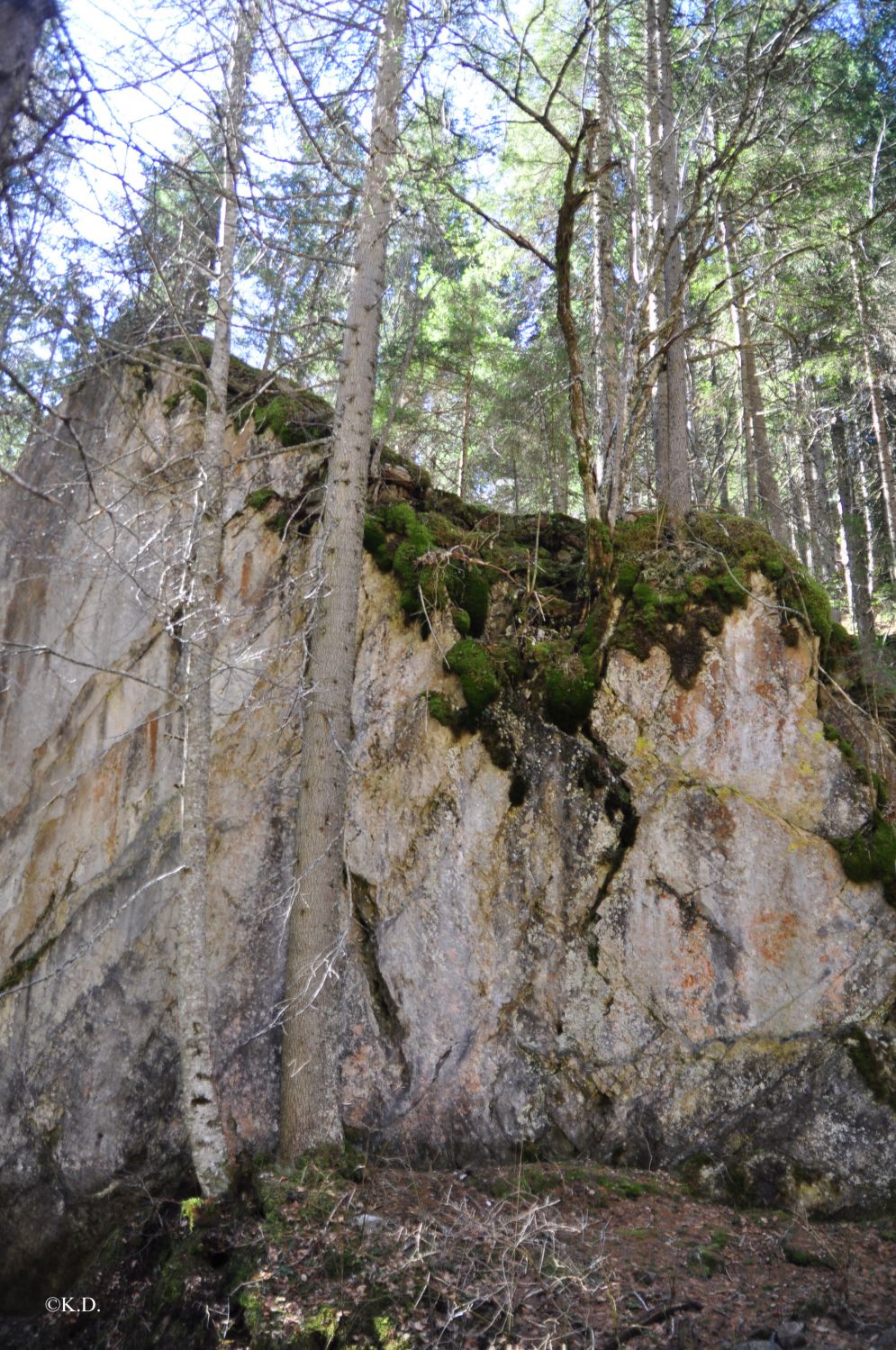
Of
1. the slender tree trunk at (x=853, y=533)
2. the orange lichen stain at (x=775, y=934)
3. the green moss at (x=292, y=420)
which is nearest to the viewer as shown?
the orange lichen stain at (x=775, y=934)

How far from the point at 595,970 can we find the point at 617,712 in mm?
1976

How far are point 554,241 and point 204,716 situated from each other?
8986 millimetres

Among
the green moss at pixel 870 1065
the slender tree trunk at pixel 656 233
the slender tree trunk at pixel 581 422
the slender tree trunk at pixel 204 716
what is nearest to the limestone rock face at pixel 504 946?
the green moss at pixel 870 1065

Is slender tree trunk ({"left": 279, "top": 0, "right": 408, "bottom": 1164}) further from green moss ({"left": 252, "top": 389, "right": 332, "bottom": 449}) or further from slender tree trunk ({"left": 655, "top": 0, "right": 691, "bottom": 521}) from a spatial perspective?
slender tree trunk ({"left": 655, "top": 0, "right": 691, "bottom": 521})

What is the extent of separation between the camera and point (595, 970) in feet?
22.0

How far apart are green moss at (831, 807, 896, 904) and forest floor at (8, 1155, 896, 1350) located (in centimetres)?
217

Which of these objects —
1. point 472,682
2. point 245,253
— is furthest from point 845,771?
point 245,253

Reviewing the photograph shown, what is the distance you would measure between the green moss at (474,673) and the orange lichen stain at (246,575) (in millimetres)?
2178

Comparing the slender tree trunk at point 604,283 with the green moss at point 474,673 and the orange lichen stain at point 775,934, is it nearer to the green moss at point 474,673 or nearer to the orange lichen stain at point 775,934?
the green moss at point 474,673

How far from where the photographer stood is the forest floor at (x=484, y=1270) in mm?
4355

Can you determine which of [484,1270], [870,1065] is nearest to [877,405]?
[870,1065]

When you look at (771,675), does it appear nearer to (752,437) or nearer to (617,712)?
(617,712)

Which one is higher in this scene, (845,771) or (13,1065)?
(845,771)

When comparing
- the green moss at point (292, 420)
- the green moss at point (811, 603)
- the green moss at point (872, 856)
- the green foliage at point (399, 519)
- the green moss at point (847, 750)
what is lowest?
the green moss at point (872, 856)
